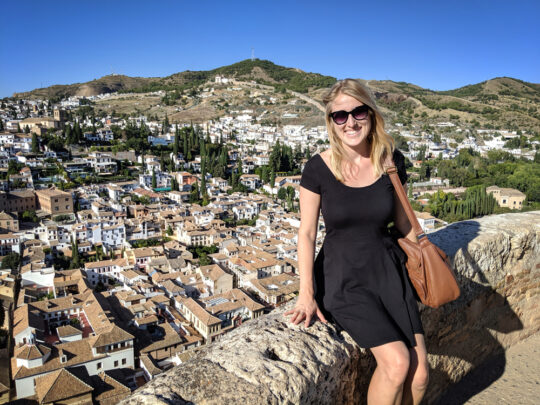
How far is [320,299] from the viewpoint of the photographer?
1.81m

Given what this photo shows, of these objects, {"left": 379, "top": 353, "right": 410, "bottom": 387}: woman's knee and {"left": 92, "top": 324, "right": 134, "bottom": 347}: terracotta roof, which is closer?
{"left": 379, "top": 353, "right": 410, "bottom": 387}: woman's knee

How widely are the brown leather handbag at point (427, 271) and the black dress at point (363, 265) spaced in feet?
0.11

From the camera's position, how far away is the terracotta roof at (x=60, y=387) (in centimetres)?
1073

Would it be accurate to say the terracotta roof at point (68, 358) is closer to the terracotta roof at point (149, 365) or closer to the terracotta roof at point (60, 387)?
the terracotta roof at point (60, 387)

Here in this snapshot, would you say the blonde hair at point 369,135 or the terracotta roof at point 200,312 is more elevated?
the blonde hair at point 369,135

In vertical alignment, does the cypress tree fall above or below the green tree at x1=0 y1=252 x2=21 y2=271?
above

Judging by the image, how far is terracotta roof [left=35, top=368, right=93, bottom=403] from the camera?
35.2 feet

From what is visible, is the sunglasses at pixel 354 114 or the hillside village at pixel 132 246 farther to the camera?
the hillside village at pixel 132 246

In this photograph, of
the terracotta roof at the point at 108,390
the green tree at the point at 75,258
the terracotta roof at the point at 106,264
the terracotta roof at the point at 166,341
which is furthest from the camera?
the green tree at the point at 75,258

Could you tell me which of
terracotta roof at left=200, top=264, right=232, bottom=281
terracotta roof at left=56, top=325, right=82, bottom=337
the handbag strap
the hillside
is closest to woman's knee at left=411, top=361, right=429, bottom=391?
the handbag strap

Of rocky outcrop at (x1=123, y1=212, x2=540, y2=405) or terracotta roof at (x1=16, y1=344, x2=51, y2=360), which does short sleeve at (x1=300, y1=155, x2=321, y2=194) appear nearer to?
rocky outcrop at (x1=123, y1=212, x2=540, y2=405)

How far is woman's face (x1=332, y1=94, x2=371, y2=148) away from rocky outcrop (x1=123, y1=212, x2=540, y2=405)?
82cm

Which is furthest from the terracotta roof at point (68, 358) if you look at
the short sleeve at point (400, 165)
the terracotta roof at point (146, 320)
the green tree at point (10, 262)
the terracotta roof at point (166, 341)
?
the short sleeve at point (400, 165)

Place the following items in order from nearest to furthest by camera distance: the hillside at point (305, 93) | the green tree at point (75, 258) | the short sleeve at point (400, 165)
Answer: the short sleeve at point (400, 165), the green tree at point (75, 258), the hillside at point (305, 93)
